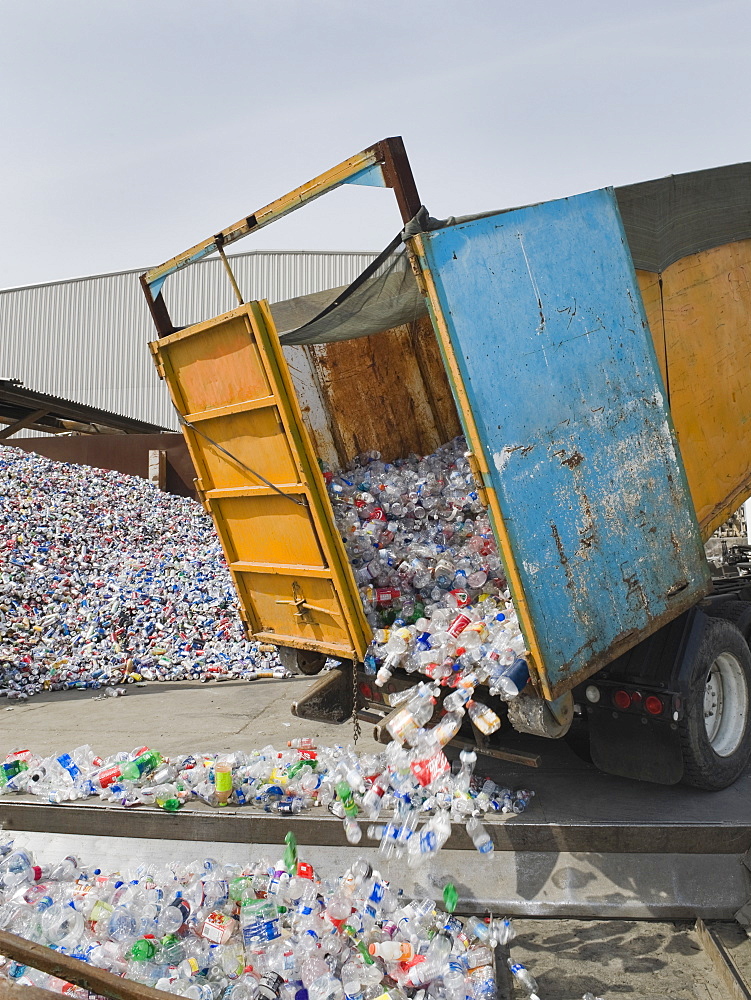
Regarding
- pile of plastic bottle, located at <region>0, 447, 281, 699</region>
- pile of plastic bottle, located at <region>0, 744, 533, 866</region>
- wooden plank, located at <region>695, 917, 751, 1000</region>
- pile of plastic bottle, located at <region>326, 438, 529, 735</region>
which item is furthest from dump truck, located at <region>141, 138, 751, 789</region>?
pile of plastic bottle, located at <region>0, 447, 281, 699</region>

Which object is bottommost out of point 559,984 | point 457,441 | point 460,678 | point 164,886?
point 559,984

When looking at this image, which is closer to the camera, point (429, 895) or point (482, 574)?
point (429, 895)

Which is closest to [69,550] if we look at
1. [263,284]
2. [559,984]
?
[559,984]

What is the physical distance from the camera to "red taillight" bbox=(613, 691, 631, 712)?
11.8 feet

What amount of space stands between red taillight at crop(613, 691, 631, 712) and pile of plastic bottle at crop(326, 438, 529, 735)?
2.10ft

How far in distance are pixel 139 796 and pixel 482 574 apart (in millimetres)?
2104

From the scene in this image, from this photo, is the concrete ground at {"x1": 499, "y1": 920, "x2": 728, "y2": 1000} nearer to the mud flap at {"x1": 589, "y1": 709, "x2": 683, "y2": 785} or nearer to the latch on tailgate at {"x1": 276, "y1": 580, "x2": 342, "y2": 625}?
the mud flap at {"x1": 589, "y1": 709, "x2": 683, "y2": 785}

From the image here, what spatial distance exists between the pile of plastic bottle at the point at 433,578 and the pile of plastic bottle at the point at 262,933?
792mm

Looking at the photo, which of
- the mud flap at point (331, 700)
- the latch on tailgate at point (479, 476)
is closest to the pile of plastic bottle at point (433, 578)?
the mud flap at point (331, 700)

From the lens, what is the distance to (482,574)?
3877 mm

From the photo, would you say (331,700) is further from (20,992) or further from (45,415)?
(45,415)

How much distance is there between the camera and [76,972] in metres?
2.05

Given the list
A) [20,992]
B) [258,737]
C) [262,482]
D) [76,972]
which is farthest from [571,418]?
[258,737]

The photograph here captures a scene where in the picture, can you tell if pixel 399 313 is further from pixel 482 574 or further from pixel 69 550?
pixel 69 550
